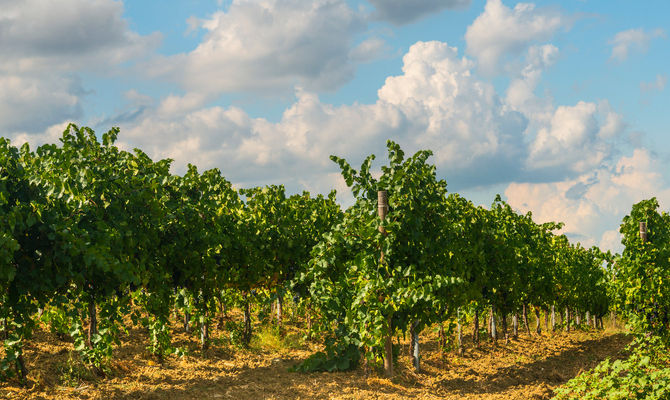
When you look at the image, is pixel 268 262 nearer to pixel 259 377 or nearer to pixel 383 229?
pixel 259 377

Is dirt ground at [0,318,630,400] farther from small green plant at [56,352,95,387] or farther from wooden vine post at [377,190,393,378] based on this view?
wooden vine post at [377,190,393,378]

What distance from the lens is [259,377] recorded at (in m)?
10.4

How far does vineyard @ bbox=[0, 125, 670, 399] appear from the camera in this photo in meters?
7.10

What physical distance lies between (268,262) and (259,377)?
149 inches

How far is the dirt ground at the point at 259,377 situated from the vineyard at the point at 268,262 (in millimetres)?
228

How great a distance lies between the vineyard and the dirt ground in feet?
0.75

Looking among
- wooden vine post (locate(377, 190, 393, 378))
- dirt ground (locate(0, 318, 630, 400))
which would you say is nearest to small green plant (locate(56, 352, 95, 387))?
dirt ground (locate(0, 318, 630, 400))

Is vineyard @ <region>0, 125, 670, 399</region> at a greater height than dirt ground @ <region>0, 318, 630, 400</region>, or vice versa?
vineyard @ <region>0, 125, 670, 399</region>

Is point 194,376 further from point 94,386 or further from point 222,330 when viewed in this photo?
point 222,330

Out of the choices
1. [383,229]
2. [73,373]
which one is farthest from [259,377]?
[383,229]

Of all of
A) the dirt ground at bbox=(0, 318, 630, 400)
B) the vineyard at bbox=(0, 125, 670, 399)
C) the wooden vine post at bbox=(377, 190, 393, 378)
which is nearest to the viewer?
the vineyard at bbox=(0, 125, 670, 399)

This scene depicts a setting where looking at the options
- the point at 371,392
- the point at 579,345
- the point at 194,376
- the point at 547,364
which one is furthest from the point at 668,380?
the point at 579,345

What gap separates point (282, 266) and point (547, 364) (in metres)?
7.16

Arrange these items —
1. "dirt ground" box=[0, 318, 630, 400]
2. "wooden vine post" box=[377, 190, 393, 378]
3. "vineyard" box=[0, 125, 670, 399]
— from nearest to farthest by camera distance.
A: "vineyard" box=[0, 125, 670, 399]
"dirt ground" box=[0, 318, 630, 400]
"wooden vine post" box=[377, 190, 393, 378]
